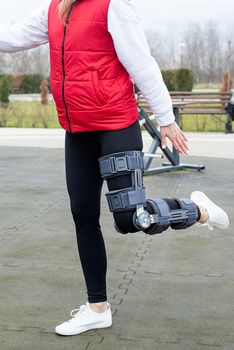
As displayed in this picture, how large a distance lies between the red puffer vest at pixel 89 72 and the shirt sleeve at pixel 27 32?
0.14 meters

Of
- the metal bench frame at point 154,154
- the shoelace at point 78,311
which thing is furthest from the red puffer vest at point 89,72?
the metal bench frame at point 154,154

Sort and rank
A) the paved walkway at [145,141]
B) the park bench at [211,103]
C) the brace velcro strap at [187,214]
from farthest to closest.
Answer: the park bench at [211,103]
the paved walkway at [145,141]
the brace velcro strap at [187,214]

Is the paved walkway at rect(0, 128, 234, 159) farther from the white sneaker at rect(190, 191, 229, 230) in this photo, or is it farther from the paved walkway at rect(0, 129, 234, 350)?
the white sneaker at rect(190, 191, 229, 230)

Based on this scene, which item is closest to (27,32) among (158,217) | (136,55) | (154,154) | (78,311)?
(136,55)

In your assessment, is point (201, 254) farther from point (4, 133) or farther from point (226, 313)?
point (4, 133)

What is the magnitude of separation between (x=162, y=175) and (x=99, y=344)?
17.8 feet

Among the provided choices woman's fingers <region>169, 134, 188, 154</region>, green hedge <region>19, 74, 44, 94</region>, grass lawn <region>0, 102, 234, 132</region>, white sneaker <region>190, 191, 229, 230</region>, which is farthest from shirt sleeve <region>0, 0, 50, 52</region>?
green hedge <region>19, 74, 44, 94</region>

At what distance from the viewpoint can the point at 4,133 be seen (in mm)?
14172

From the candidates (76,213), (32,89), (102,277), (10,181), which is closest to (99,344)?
(102,277)

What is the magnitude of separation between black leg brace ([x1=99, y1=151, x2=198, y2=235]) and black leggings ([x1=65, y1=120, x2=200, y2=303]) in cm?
3

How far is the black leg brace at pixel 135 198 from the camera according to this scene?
2.64 metres

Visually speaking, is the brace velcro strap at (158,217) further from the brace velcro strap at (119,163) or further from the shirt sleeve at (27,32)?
the shirt sleeve at (27,32)

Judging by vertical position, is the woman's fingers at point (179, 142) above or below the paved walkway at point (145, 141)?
above

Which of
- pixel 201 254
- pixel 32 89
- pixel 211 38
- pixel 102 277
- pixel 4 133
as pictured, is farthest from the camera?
pixel 211 38
